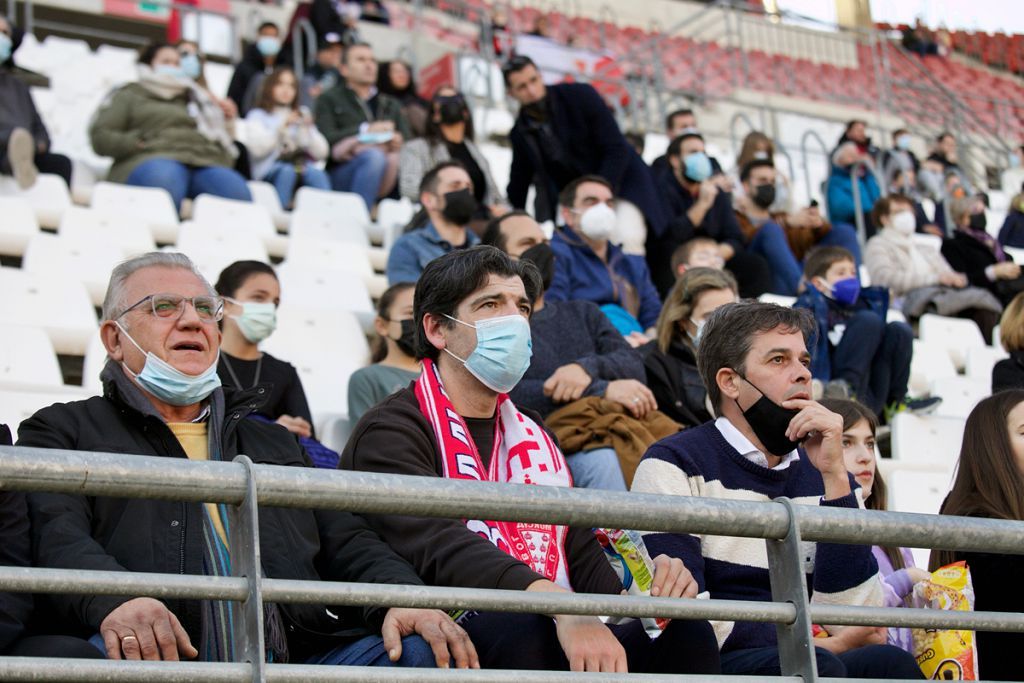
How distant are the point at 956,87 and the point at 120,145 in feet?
45.2

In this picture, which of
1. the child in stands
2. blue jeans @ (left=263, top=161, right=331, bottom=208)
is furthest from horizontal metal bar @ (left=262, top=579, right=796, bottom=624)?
blue jeans @ (left=263, top=161, right=331, bottom=208)

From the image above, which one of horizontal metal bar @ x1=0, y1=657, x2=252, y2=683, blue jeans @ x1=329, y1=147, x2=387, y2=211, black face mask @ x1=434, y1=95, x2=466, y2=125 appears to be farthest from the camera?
blue jeans @ x1=329, y1=147, x2=387, y2=211

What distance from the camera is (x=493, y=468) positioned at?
3.02 metres

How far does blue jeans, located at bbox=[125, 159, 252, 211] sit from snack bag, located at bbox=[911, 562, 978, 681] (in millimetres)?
4788

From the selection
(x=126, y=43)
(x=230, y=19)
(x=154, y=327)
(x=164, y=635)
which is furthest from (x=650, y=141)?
(x=164, y=635)

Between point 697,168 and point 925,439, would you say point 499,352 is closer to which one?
point 925,439

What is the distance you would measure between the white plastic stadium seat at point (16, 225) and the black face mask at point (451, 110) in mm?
2237

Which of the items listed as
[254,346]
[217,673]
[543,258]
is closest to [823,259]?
[543,258]

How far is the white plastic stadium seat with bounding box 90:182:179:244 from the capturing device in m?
6.36

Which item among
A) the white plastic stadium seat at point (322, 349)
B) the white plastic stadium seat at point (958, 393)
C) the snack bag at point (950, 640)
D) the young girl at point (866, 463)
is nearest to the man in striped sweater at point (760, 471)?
the snack bag at point (950, 640)

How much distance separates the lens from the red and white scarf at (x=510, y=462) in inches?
114

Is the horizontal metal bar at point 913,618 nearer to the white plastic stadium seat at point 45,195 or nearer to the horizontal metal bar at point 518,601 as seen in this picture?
the horizontal metal bar at point 518,601

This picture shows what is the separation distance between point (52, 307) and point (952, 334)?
4605 mm

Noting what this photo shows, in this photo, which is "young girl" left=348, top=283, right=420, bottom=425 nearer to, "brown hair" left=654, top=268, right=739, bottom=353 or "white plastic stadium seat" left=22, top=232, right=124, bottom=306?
"brown hair" left=654, top=268, right=739, bottom=353
